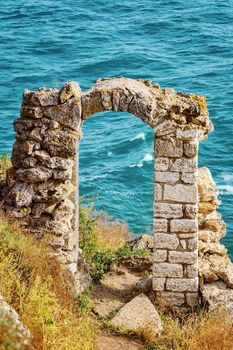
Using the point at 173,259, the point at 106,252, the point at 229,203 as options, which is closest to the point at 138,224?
the point at 229,203

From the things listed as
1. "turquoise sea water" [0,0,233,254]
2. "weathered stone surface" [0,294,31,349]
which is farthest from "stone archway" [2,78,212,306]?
"turquoise sea water" [0,0,233,254]

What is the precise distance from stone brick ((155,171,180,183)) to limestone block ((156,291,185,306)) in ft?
6.58

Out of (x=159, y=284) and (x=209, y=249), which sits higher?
(x=209, y=249)

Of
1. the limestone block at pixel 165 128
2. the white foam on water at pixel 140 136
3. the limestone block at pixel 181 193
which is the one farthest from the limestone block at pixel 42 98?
the white foam on water at pixel 140 136

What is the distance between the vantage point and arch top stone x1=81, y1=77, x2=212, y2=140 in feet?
39.5

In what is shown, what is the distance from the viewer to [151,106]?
39.3 ft

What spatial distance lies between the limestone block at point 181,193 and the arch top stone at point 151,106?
883 millimetres

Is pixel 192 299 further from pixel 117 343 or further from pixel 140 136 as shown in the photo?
pixel 140 136

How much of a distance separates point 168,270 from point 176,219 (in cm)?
92

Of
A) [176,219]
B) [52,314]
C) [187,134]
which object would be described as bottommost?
[52,314]

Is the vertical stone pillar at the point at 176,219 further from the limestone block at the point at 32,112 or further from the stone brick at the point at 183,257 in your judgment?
the limestone block at the point at 32,112

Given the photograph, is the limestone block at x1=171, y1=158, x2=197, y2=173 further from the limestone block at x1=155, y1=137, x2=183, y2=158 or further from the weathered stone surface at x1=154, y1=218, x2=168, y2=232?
the weathered stone surface at x1=154, y1=218, x2=168, y2=232

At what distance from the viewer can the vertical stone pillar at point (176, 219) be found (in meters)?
12.1

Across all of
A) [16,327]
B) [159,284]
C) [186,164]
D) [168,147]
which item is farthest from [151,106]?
[16,327]
